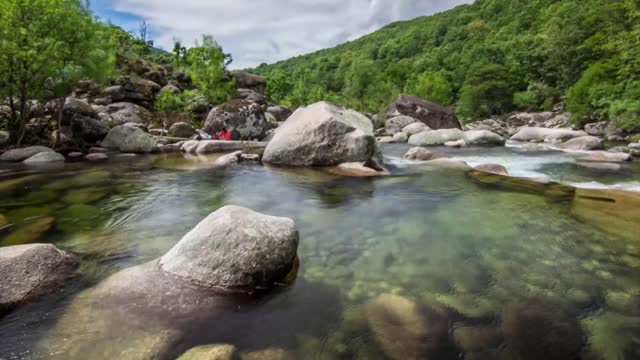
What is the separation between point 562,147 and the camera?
77.4 feet

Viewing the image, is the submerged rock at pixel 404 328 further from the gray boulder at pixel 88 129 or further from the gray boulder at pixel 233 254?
the gray boulder at pixel 88 129

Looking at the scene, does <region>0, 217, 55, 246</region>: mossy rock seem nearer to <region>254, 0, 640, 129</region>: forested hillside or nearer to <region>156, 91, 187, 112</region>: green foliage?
<region>254, 0, 640, 129</region>: forested hillside

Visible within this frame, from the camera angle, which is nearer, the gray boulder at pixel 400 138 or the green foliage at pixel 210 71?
the gray boulder at pixel 400 138

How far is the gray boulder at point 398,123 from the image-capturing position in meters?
39.2

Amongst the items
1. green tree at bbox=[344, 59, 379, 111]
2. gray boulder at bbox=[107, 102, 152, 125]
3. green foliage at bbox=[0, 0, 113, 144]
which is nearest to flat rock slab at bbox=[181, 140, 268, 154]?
green foliage at bbox=[0, 0, 113, 144]

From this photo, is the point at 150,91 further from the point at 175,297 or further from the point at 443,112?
the point at 175,297

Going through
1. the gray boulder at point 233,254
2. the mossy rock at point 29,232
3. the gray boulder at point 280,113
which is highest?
the gray boulder at point 280,113

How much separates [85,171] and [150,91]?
27912 mm

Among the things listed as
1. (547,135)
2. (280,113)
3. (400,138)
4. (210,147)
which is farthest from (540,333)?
(280,113)

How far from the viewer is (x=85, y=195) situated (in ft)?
34.0

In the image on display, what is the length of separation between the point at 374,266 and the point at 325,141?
9792 mm

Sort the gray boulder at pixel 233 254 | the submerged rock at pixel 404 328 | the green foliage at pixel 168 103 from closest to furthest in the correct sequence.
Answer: the submerged rock at pixel 404 328 → the gray boulder at pixel 233 254 → the green foliage at pixel 168 103

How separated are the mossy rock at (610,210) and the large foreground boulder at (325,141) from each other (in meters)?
7.20

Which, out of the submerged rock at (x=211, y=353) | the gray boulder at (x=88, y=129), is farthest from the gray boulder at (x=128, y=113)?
the submerged rock at (x=211, y=353)
